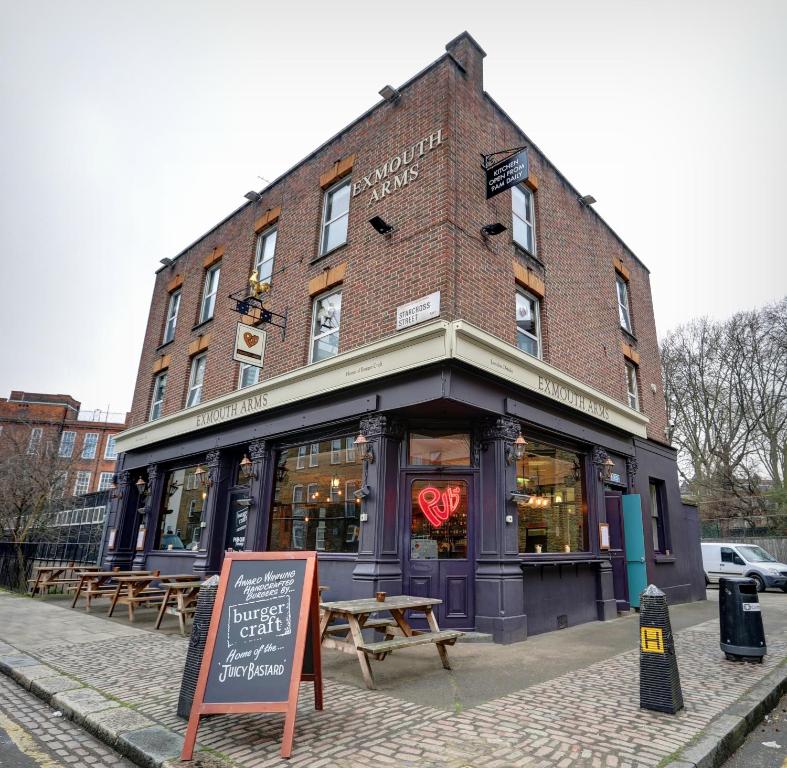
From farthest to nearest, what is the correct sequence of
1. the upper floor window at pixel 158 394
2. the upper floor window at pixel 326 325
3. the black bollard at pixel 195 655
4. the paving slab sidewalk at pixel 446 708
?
1. the upper floor window at pixel 158 394
2. the upper floor window at pixel 326 325
3. the black bollard at pixel 195 655
4. the paving slab sidewalk at pixel 446 708

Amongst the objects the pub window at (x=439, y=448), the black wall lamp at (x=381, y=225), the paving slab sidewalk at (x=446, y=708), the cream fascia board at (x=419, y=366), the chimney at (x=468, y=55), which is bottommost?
the paving slab sidewalk at (x=446, y=708)

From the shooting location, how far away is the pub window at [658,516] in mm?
14531

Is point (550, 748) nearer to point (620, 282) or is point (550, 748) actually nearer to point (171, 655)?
point (171, 655)

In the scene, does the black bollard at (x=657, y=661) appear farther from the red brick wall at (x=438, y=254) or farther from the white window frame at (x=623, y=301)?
the white window frame at (x=623, y=301)

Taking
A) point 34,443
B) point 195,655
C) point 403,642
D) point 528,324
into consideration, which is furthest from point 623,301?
point 34,443

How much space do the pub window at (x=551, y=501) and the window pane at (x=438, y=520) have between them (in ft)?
3.60

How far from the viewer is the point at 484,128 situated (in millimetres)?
10961

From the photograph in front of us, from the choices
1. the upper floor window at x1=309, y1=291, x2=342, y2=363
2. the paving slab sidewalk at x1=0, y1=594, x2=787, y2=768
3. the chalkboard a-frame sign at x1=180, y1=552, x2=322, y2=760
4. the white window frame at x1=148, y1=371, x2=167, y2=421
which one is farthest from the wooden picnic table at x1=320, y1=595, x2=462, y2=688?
the white window frame at x1=148, y1=371, x2=167, y2=421

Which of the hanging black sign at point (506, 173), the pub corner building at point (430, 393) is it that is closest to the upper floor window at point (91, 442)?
the pub corner building at point (430, 393)

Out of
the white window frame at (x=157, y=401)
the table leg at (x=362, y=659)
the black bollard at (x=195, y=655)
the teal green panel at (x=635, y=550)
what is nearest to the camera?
the black bollard at (x=195, y=655)

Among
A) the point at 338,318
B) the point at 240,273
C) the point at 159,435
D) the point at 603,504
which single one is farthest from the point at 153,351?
the point at 603,504

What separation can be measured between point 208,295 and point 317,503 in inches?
343

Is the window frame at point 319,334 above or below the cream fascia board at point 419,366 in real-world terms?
above

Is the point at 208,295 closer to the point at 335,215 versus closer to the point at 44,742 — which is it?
the point at 335,215
